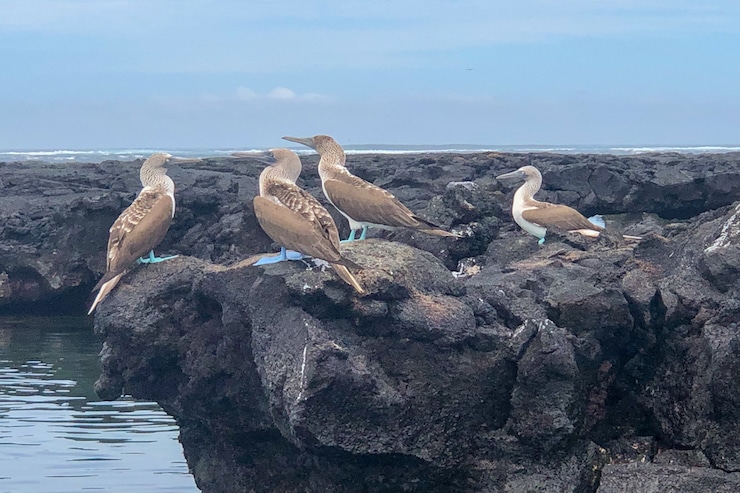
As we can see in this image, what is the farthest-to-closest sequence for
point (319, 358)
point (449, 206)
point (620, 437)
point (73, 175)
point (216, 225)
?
point (73, 175)
point (216, 225)
point (449, 206)
point (620, 437)
point (319, 358)

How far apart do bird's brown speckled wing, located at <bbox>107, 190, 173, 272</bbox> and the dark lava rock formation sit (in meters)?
0.18

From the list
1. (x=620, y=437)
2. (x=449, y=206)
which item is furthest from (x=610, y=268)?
(x=449, y=206)

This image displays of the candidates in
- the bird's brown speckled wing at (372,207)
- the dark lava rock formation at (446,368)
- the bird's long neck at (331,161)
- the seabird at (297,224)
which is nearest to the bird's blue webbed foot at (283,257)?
the seabird at (297,224)

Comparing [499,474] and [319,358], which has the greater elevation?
[319,358]

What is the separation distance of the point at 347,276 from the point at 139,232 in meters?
2.21

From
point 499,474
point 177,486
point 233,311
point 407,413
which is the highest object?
point 233,311

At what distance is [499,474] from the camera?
6176mm

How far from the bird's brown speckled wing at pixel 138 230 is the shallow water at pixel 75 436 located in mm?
1827

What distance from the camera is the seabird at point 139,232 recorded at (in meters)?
7.51

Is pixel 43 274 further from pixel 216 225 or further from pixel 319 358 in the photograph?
pixel 319 358

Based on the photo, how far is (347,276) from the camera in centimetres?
628

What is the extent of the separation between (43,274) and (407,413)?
39.8ft

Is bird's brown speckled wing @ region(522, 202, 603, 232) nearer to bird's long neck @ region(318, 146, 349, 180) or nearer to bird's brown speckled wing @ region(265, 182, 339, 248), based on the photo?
bird's long neck @ region(318, 146, 349, 180)

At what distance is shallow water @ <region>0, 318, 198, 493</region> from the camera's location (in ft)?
26.7
